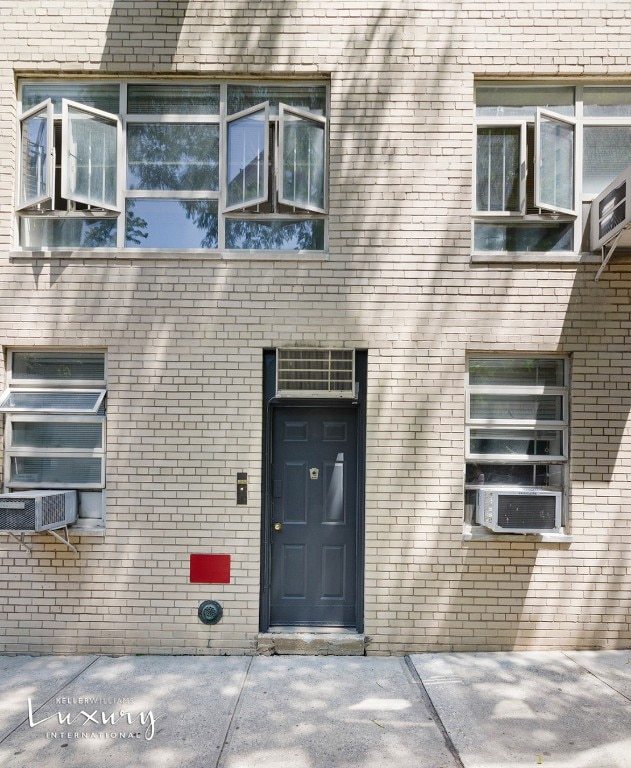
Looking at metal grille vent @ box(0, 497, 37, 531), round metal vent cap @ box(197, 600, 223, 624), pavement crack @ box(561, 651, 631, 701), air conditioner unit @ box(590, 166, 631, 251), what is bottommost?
pavement crack @ box(561, 651, 631, 701)

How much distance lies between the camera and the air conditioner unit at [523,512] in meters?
4.98

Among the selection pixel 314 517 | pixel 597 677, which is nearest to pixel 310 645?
pixel 314 517

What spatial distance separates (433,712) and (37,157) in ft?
19.9

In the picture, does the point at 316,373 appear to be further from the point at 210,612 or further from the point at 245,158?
the point at 210,612

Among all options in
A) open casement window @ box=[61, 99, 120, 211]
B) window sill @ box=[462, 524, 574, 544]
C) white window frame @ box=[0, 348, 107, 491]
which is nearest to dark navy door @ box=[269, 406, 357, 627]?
window sill @ box=[462, 524, 574, 544]

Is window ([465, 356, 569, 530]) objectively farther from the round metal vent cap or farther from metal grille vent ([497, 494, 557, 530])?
the round metal vent cap

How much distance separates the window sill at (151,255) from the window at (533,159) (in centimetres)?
177

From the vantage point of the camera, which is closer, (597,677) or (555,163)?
(597,677)

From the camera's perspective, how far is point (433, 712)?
414 cm

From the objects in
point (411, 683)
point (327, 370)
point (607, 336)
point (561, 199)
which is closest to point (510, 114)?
point (561, 199)

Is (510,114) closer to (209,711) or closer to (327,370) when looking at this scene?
(327,370)

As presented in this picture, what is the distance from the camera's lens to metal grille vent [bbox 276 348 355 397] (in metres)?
5.20

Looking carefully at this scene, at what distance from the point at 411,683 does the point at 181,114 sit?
18.8ft

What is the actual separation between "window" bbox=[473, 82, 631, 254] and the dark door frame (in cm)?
192
